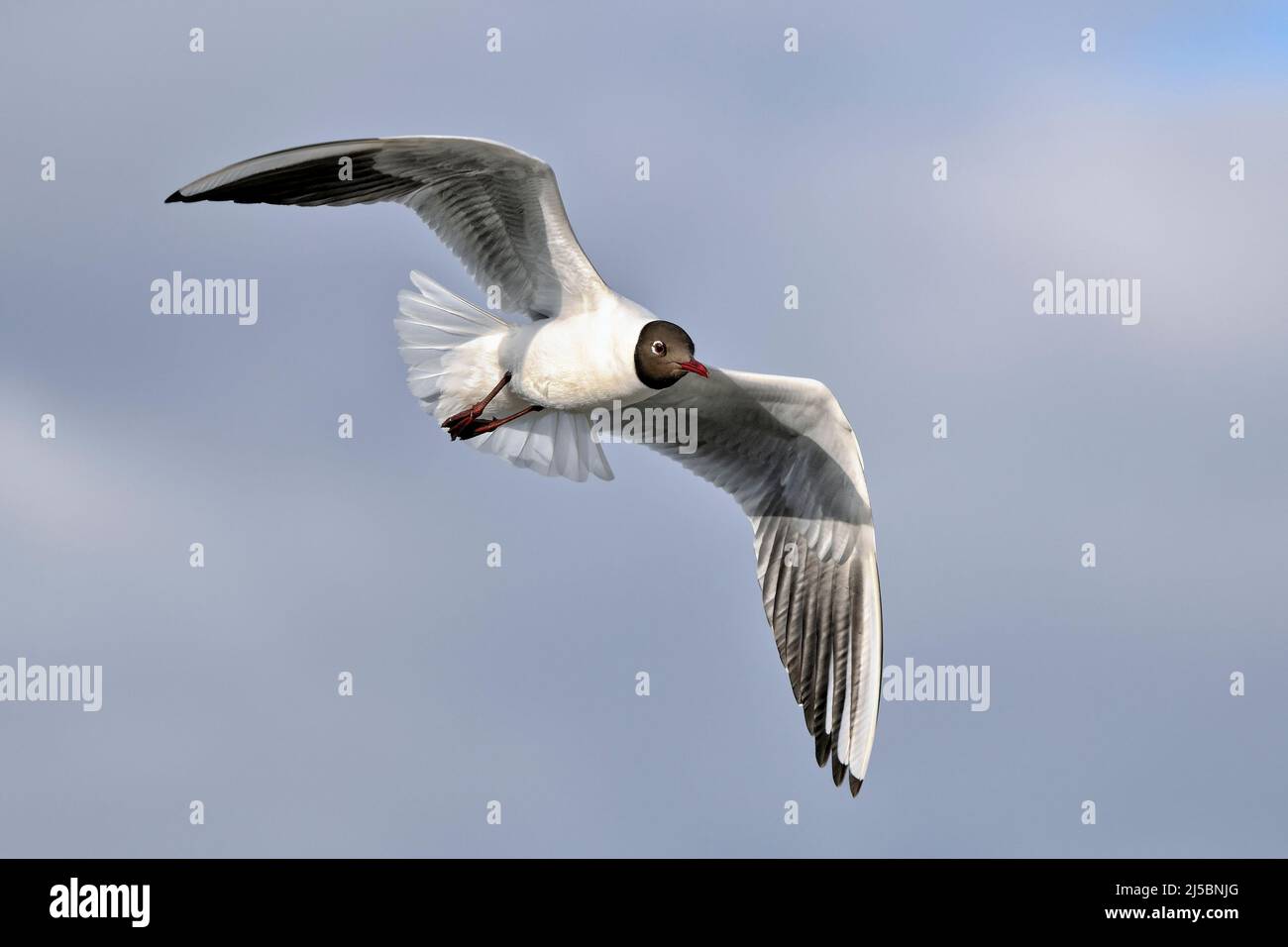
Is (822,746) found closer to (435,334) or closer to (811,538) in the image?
(811,538)

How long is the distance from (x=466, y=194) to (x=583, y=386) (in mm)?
1085

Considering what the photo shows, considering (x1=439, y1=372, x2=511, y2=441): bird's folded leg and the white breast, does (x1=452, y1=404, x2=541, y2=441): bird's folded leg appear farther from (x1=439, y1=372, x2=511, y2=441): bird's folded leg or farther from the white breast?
the white breast

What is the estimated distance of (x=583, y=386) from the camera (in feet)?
26.7

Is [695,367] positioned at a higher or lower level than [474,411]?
higher

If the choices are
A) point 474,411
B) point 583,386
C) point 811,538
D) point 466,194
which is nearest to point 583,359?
point 583,386

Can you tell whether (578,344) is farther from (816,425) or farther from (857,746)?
(857,746)

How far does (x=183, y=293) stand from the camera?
389 inches

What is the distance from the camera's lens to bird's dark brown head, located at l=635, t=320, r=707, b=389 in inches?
308

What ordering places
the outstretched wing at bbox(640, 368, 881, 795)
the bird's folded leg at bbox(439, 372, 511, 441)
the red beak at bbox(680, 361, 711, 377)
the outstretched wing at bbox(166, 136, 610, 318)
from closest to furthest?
the outstretched wing at bbox(166, 136, 610, 318) < the red beak at bbox(680, 361, 711, 377) < the bird's folded leg at bbox(439, 372, 511, 441) < the outstretched wing at bbox(640, 368, 881, 795)

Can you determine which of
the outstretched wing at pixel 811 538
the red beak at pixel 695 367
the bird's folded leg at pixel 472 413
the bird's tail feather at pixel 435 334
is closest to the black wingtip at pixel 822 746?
the outstretched wing at pixel 811 538

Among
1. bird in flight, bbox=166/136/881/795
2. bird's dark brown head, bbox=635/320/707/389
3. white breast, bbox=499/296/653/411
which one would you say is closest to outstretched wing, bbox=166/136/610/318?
bird in flight, bbox=166/136/881/795

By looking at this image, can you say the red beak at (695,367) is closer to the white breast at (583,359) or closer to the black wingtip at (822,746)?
the white breast at (583,359)

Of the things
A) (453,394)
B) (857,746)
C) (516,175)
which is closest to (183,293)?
(453,394)
